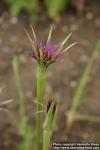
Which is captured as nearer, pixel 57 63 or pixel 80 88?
pixel 80 88

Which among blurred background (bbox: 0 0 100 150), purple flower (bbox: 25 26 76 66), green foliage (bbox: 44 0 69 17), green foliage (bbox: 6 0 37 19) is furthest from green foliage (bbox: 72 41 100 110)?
purple flower (bbox: 25 26 76 66)

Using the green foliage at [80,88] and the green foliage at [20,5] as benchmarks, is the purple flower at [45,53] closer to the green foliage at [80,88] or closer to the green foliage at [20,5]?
the green foliage at [80,88]

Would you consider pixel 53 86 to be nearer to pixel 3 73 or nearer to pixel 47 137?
pixel 3 73

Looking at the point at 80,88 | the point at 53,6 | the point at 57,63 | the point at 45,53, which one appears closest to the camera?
the point at 45,53

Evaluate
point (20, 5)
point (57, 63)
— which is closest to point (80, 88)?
point (57, 63)

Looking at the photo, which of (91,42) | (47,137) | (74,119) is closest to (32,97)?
(74,119)

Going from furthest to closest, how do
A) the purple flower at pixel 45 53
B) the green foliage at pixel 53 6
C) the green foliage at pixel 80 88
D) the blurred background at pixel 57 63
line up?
the green foliage at pixel 53 6, the blurred background at pixel 57 63, the green foliage at pixel 80 88, the purple flower at pixel 45 53

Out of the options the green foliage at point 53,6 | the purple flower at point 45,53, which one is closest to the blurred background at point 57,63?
the green foliage at point 53,6

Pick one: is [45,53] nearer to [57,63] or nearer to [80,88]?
[80,88]
